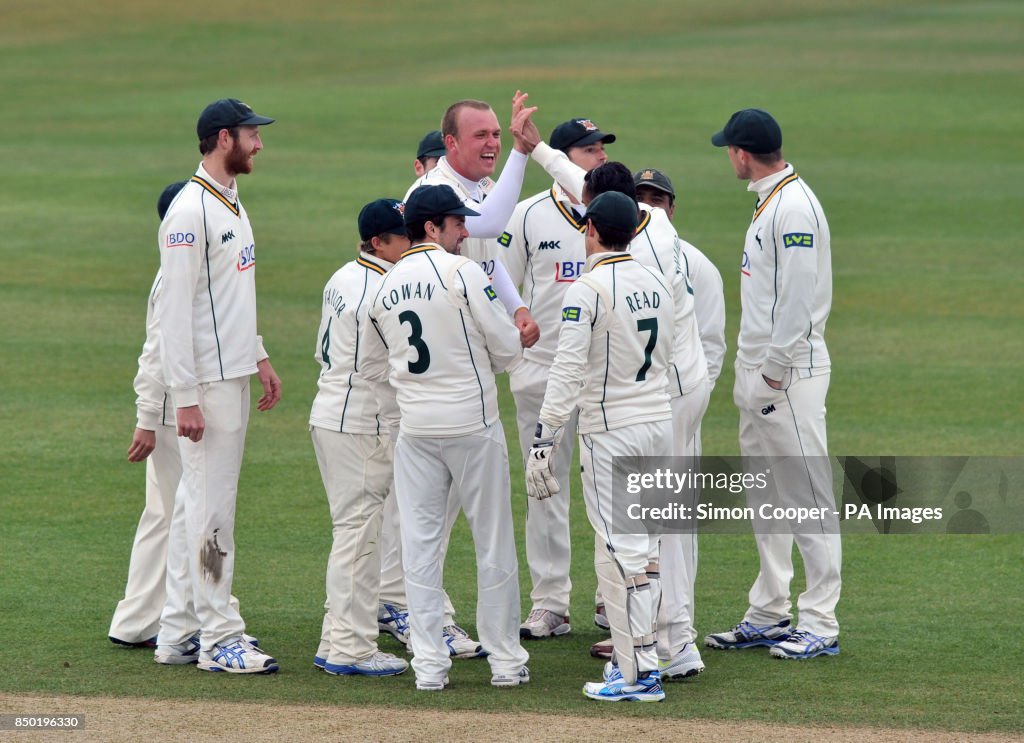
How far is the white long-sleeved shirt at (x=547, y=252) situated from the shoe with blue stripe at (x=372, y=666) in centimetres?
197

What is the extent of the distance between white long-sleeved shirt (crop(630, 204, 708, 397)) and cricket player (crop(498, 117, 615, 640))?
72 centimetres

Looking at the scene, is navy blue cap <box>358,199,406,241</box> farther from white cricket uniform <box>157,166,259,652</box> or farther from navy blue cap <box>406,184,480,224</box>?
white cricket uniform <box>157,166,259,652</box>

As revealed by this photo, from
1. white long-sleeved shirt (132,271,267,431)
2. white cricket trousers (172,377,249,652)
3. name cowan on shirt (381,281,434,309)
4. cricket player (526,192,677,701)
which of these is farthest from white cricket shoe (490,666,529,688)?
white long-sleeved shirt (132,271,267,431)

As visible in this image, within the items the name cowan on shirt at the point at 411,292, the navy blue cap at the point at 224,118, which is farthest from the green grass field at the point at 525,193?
the navy blue cap at the point at 224,118

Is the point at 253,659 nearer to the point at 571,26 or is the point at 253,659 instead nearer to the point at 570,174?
the point at 570,174

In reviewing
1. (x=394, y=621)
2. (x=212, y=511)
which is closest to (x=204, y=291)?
(x=212, y=511)

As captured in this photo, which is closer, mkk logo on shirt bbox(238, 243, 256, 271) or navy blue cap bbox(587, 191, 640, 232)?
navy blue cap bbox(587, 191, 640, 232)

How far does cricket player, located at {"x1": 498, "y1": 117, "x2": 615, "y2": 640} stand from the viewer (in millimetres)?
8539

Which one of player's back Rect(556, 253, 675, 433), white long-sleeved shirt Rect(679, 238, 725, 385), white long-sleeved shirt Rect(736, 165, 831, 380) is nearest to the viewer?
player's back Rect(556, 253, 675, 433)

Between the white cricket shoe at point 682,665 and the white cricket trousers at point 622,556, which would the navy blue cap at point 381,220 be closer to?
the white cricket trousers at point 622,556

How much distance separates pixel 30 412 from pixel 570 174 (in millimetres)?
7079

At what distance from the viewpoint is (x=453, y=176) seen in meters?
8.30

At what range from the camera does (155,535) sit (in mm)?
8148

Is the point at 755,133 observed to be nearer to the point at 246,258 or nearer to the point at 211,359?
the point at 246,258
